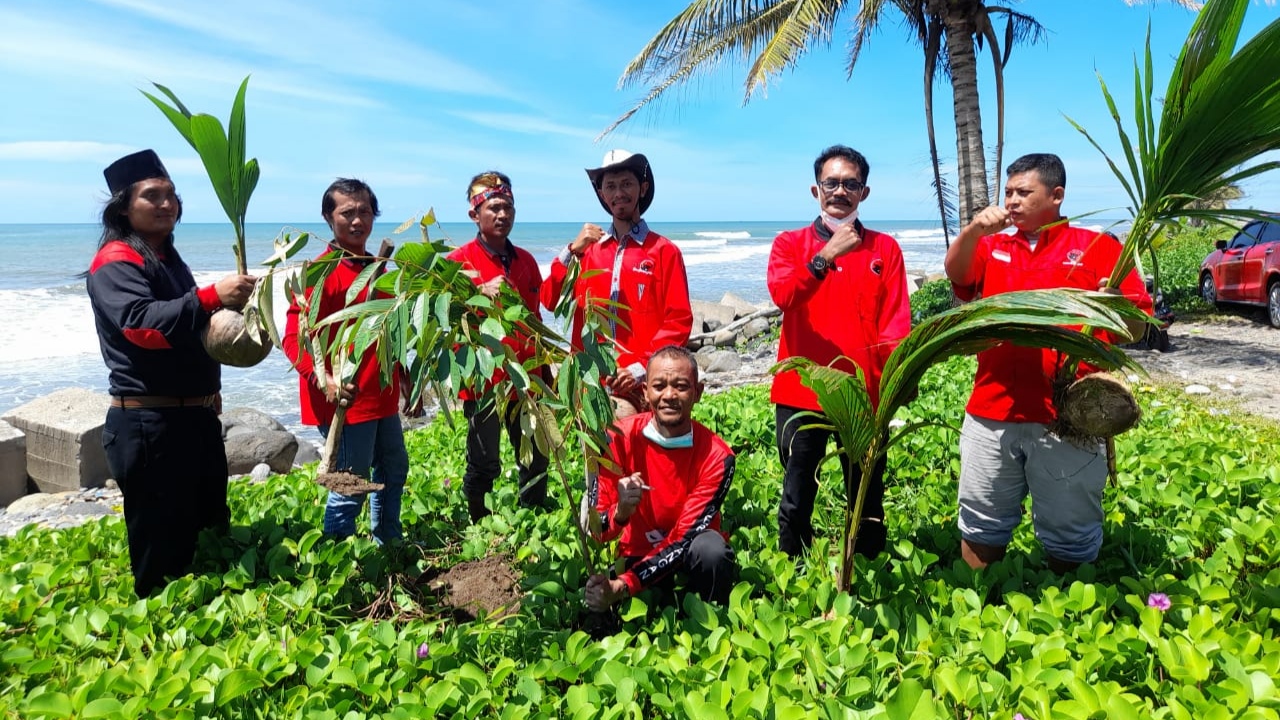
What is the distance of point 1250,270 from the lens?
1112 cm

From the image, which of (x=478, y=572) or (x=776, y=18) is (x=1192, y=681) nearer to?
(x=478, y=572)

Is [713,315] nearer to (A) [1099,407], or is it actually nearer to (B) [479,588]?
(B) [479,588]

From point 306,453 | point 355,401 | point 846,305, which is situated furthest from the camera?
point 306,453

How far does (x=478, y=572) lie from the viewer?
3.44 metres

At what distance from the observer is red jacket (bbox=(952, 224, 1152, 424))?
2840 mm

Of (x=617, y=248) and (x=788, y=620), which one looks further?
(x=617, y=248)

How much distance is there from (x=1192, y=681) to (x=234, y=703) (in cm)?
280

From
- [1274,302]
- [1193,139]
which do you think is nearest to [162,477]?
[1193,139]

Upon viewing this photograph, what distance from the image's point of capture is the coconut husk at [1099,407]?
2500 millimetres

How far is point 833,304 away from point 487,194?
1849 mm

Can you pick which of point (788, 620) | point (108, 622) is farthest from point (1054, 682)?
point (108, 622)

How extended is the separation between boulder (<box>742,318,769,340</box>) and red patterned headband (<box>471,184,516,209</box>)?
10.7m

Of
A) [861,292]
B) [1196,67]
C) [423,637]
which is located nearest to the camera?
[1196,67]

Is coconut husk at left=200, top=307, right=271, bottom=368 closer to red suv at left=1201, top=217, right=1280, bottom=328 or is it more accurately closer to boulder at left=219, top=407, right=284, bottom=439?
boulder at left=219, top=407, right=284, bottom=439
